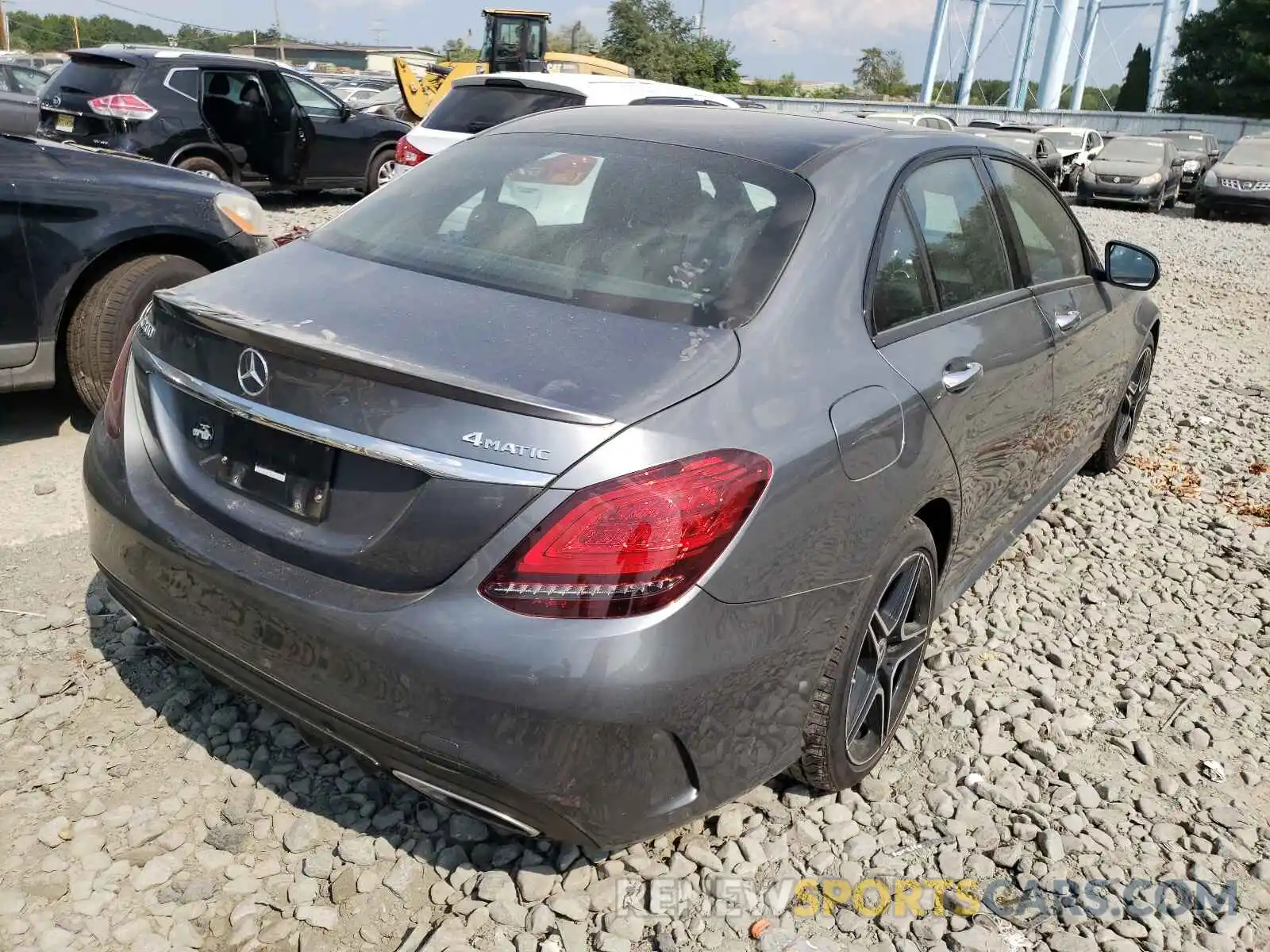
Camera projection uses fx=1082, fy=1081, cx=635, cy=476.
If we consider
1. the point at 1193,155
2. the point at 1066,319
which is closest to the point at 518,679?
the point at 1066,319

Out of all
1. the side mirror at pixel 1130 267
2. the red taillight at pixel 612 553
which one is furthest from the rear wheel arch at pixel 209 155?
the red taillight at pixel 612 553

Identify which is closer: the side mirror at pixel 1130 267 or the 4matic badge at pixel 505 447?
the 4matic badge at pixel 505 447

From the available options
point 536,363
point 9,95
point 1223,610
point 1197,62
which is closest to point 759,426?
point 536,363

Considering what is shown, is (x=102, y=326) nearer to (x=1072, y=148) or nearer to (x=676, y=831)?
(x=676, y=831)

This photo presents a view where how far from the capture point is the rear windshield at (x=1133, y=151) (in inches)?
812

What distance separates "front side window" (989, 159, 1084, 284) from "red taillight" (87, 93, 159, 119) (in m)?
8.89

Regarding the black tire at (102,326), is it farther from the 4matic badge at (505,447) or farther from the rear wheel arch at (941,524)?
the rear wheel arch at (941,524)

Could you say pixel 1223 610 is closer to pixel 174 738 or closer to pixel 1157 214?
pixel 174 738

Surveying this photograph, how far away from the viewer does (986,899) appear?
2.47m

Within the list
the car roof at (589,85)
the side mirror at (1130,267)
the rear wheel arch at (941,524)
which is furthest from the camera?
the car roof at (589,85)

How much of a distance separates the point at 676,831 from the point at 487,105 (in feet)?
24.5

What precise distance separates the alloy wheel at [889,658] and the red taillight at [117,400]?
70.9 inches

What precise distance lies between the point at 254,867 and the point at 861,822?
143cm

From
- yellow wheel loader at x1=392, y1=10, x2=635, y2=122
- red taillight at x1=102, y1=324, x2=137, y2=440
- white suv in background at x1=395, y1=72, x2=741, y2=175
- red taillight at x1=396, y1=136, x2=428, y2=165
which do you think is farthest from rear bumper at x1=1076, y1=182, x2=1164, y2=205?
red taillight at x1=102, y1=324, x2=137, y2=440
